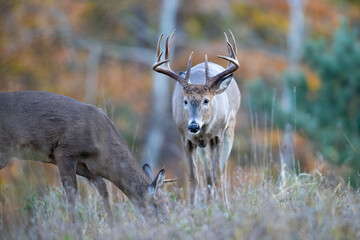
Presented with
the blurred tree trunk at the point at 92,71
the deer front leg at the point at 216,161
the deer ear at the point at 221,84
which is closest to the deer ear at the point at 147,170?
the deer front leg at the point at 216,161

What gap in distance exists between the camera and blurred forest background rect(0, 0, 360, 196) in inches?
586

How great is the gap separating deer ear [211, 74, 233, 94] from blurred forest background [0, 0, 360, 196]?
5781 millimetres

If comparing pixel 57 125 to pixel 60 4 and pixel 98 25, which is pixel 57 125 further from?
pixel 60 4

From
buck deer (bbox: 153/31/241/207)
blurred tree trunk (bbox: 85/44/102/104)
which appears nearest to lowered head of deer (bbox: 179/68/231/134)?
buck deer (bbox: 153/31/241/207)

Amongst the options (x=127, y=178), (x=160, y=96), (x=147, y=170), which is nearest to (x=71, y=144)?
(x=127, y=178)

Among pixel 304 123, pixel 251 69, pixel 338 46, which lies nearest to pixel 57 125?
pixel 304 123

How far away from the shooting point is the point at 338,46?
15.6 metres

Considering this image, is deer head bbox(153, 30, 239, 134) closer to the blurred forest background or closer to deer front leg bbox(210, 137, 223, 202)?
deer front leg bbox(210, 137, 223, 202)

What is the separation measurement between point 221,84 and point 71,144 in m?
1.97

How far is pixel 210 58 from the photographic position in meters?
20.2

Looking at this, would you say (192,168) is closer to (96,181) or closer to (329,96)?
(96,181)

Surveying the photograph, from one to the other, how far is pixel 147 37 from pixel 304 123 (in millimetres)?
8966

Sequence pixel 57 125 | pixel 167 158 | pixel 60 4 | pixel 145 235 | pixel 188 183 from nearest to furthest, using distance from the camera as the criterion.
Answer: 1. pixel 145 235
2. pixel 57 125
3. pixel 188 183
4. pixel 60 4
5. pixel 167 158

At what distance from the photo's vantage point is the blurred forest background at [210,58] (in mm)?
14891
